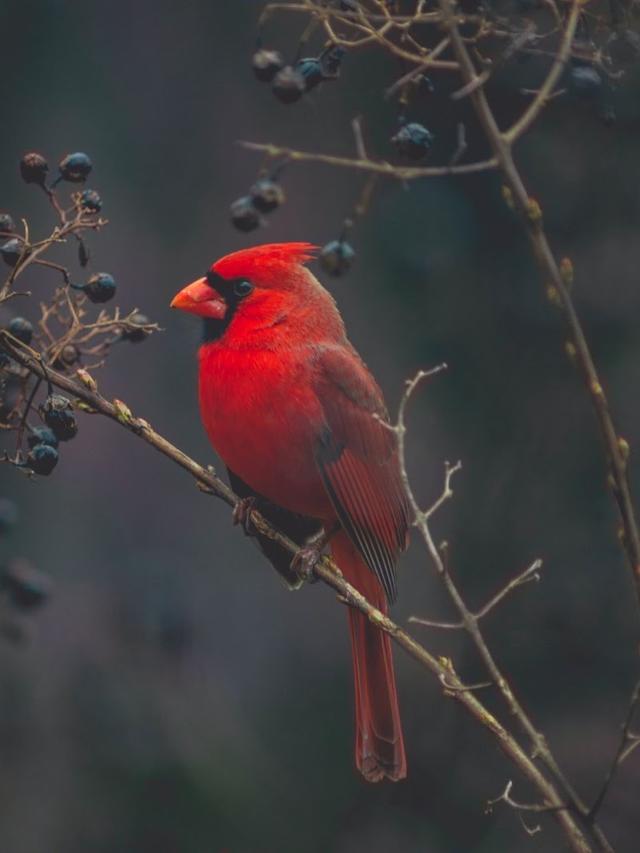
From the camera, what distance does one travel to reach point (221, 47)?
17.3 feet

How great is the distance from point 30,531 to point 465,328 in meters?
1.38

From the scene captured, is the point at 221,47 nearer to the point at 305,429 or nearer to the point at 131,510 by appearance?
the point at 131,510

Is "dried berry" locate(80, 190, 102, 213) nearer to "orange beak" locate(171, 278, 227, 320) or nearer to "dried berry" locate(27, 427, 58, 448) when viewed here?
"dried berry" locate(27, 427, 58, 448)

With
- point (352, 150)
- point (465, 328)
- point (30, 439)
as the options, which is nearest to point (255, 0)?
point (352, 150)

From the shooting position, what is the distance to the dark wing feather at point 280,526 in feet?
9.04

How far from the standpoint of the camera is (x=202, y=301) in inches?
106

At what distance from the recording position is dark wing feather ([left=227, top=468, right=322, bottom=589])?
2.76 m

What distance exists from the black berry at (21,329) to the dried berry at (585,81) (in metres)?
0.74

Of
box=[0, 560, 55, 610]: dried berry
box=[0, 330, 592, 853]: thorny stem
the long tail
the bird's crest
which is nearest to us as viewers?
box=[0, 330, 592, 853]: thorny stem

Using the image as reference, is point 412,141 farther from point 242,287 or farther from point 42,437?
point 242,287

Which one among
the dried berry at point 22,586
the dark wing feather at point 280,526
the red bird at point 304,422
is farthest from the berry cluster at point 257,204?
the dark wing feather at point 280,526

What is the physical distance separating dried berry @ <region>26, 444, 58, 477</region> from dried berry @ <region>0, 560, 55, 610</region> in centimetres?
14

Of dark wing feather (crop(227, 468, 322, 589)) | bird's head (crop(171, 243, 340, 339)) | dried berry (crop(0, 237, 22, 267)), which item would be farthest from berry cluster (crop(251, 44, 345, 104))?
dark wing feather (crop(227, 468, 322, 589))

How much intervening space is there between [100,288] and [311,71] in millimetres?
425
